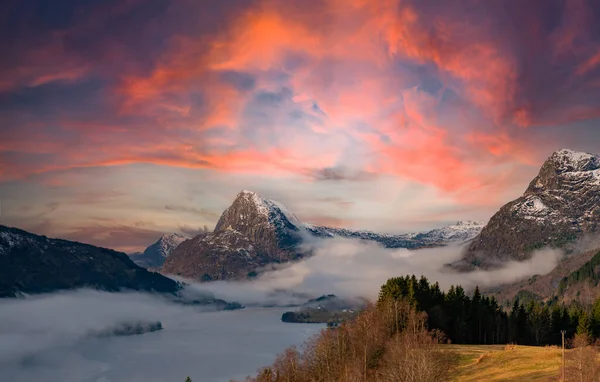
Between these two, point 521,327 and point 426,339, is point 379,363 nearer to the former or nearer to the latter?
point 426,339

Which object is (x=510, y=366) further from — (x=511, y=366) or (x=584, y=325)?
(x=584, y=325)

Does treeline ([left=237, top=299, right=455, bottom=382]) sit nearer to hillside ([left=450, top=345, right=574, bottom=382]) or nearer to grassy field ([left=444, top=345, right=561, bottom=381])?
hillside ([left=450, top=345, right=574, bottom=382])

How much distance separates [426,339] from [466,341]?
80.1 metres

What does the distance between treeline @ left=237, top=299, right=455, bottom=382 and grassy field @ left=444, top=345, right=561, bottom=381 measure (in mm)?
4214

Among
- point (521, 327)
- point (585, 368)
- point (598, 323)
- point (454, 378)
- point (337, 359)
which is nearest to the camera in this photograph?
point (585, 368)

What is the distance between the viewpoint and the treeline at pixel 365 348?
370 ft

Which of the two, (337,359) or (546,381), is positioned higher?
(546,381)

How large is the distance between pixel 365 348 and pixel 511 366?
39809 mm

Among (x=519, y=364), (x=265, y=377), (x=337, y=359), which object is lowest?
(x=265, y=377)

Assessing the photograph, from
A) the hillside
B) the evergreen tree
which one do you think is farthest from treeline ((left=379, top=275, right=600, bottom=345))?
the hillside

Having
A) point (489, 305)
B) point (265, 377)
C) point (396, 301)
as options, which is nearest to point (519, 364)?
point (396, 301)

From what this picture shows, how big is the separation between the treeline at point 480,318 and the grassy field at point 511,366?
52.6 meters

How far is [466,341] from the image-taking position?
174 m

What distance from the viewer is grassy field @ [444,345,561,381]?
8488cm
